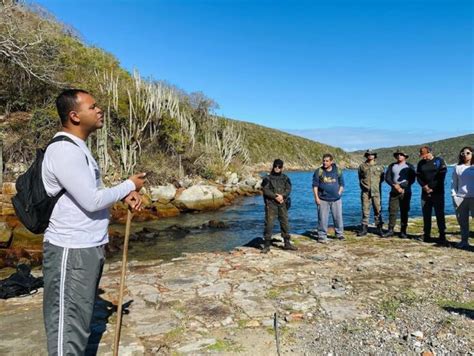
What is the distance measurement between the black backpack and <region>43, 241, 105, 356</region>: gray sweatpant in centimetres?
20

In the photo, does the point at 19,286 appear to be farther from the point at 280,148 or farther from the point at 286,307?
the point at 280,148

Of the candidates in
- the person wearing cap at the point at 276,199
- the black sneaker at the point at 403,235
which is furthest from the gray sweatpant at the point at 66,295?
the black sneaker at the point at 403,235

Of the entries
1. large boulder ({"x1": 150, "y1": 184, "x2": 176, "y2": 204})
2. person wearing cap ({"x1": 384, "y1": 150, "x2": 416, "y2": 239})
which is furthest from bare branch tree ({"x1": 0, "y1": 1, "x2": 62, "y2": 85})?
person wearing cap ({"x1": 384, "y1": 150, "x2": 416, "y2": 239})

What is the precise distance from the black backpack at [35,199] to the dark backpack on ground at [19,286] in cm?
375

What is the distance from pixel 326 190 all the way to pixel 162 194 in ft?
46.8

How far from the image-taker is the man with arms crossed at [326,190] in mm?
9570

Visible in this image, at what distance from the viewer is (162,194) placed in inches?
877

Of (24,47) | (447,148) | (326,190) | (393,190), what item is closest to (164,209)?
(24,47)

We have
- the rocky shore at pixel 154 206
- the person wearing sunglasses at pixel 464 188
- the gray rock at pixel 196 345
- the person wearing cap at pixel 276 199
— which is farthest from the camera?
the rocky shore at pixel 154 206

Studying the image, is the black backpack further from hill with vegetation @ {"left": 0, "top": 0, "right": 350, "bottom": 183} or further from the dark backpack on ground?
hill with vegetation @ {"left": 0, "top": 0, "right": 350, "bottom": 183}

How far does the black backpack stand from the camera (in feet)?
8.52

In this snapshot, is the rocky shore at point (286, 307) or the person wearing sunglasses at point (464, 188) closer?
the rocky shore at point (286, 307)

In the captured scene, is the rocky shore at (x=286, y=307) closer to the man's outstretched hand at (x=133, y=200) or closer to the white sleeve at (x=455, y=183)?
the white sleeve at (x=455, y=183)

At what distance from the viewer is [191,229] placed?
51.7ft
